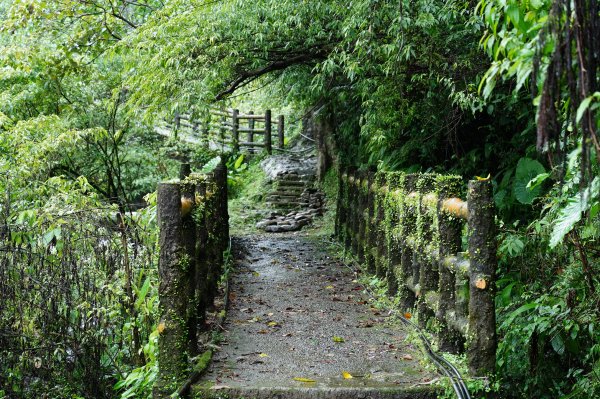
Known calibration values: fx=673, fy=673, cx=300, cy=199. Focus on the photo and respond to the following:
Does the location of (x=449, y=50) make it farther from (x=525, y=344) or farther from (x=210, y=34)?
(x=525, y=344)

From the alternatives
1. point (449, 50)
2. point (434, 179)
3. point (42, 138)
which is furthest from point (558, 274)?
point (42, 138)

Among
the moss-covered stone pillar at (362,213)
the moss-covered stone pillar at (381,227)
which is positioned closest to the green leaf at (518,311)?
the moss-covered stone pillar at (381,227)

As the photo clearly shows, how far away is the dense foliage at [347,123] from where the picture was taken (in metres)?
2.96

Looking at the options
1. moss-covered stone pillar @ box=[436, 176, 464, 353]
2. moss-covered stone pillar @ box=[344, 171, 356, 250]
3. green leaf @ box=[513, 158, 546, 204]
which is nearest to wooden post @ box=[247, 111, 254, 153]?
moss-covered stone pillar @ box=[344, 171, 356, 250]

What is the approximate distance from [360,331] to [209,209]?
1.85 meters

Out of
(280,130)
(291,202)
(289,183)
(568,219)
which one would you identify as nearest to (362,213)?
(568,219)

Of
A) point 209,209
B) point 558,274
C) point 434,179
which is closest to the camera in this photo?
point 558,274

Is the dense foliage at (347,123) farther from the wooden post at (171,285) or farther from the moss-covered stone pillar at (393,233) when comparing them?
the moss-covered stone pillar at (393,233)

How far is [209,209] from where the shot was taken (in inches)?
250

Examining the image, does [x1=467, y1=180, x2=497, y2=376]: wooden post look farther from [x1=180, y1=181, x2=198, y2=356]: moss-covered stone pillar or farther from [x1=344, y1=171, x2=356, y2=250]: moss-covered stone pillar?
[x1=344, y1=171, x2=356, y2=250]: moss-covered stone pillar

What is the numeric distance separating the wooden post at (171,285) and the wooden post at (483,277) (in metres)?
1.82

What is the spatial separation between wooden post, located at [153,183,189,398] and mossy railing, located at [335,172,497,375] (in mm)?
1802

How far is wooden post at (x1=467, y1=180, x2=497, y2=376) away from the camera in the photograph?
4.04m

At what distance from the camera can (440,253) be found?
4828 millimetres
